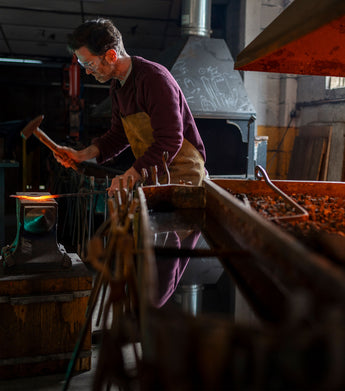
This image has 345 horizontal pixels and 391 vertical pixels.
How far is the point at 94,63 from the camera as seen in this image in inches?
99.2

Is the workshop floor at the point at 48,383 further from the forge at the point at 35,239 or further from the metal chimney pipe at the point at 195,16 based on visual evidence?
the metal chimney pipe at the point at 195,16

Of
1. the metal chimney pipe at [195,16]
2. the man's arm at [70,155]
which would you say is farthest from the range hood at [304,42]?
the metal chimney pipe at [195,16]

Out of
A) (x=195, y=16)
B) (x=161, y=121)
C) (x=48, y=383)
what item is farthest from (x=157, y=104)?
(x=195, y=16)

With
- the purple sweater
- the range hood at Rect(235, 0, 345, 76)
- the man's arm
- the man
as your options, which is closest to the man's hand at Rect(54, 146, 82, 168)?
the man's arm

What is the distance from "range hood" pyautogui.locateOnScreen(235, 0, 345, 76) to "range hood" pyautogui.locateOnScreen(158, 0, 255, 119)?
8.30 ft

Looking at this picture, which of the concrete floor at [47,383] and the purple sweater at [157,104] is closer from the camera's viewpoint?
the concrete floor at [47,383]

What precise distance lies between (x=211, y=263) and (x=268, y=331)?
96 centimetres

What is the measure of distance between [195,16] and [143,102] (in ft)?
12.8

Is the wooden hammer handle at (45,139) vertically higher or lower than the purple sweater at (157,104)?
lower

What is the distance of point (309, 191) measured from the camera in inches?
108

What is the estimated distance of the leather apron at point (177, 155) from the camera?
2.75m

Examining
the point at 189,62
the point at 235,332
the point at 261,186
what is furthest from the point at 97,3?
the point at 235,332

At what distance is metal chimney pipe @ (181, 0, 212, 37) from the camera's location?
19.7 feet

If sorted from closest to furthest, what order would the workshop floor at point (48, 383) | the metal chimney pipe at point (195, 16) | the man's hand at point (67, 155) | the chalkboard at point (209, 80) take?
1. the workshop floor at point (48, 383)
2. the man's hand at point (67, 155)
3. the chalkboard at point (209, 80)
4. the metal chimney pipe at point (195, 16)
